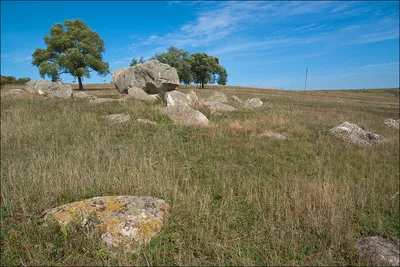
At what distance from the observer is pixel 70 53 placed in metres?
30.8

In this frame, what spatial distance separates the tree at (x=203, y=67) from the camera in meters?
52.5

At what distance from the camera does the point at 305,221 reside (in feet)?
12.4

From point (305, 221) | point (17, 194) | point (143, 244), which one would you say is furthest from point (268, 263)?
point (17, 194)

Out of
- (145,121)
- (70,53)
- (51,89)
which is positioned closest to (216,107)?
(145,121)

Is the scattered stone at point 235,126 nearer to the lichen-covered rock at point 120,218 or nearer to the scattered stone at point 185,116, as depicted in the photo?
the scattered stone at point 185,116

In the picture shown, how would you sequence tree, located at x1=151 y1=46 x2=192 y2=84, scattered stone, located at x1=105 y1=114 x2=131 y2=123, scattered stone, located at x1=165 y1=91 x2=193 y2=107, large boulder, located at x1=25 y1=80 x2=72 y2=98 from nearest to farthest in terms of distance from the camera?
scattered stone, located at x1=105 y1=114 x2=131 y2=123 → scattered stone, located at x1=165 y1=91 x2=193 y2=107 → large boulder, located at x1=25 y1=80 x2=72 y2=98 → tree, located at x1=151 y1=46 x2=192 y2=84

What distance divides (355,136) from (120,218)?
10.6 meters

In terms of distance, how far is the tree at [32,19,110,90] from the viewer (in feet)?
102

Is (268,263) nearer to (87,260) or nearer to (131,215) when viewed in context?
(131,215)

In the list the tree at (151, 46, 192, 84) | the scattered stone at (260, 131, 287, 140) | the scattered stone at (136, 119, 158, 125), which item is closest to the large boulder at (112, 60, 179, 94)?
the scattered stone at (136, 119, 158, 125)

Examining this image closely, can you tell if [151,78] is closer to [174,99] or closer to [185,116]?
[174,99]

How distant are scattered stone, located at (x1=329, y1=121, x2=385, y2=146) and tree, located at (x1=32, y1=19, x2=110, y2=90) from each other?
106 feet

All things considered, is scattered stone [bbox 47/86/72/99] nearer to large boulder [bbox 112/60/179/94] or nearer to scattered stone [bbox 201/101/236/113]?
large boulder [bbox 112/60/179/94]

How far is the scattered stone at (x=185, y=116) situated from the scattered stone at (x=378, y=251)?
8067 mm
